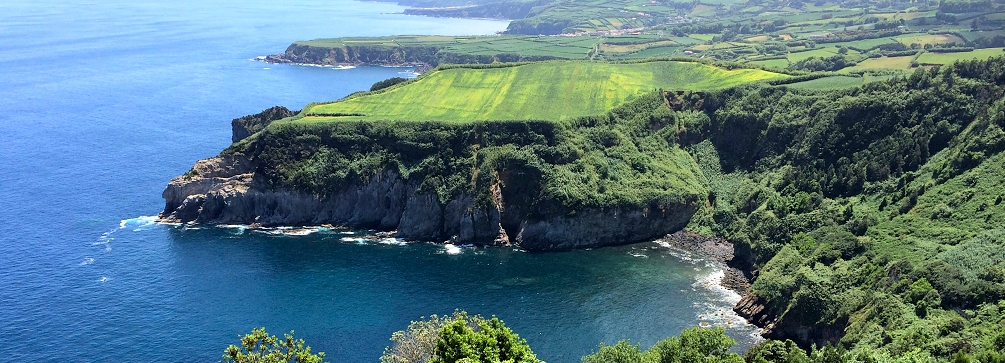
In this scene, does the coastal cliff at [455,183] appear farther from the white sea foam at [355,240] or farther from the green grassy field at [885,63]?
the green grassy field at [885,63]

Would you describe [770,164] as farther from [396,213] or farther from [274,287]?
[274,287]

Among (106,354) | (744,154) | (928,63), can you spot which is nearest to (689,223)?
(744,154)

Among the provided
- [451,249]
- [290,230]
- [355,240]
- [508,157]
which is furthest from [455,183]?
[290,230]

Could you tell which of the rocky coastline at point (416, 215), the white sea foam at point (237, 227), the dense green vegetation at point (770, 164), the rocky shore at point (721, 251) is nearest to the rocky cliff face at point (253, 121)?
the dense green vegetation at point (770, 164)

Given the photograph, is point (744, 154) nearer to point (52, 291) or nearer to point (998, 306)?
point (998, 306)

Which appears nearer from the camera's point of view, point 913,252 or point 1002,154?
point 913,252

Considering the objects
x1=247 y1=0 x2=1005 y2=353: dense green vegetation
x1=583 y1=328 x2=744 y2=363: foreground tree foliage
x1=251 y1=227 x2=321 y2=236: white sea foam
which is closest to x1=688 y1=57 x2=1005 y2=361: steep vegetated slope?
x1=247 y1=0 x2=1005 y2=353: dense green vegetation

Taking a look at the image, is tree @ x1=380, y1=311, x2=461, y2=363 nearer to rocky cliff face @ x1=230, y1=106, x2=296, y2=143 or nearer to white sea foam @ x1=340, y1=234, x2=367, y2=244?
white sea foam @ x1=340, y1=234, x2=367, y2=244
